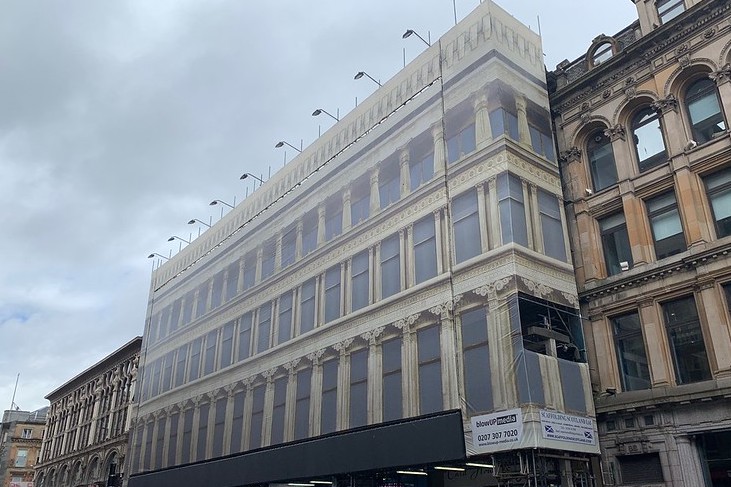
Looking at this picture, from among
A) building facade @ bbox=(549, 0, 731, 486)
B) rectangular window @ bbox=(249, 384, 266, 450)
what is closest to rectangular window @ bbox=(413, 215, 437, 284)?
building facade @ bbox=(549, 0, 731, 486)

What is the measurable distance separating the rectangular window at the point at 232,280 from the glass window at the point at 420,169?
620 inches

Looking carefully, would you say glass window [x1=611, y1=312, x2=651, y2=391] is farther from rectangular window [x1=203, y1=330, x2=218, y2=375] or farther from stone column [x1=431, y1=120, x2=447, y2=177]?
rectangular window [x1=203, y1=330, x2=218, y2=375]

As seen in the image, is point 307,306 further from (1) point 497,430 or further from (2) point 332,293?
(1) point 497,430

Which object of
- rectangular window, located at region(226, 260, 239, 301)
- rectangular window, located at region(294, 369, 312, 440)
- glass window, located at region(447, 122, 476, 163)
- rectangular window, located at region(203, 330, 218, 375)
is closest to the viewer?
glass window, located at region(447, 122, 476, 163)

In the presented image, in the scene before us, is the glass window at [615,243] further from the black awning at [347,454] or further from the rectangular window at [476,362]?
the black awning at [347,454]

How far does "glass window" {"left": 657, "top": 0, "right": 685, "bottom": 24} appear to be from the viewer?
74.9 ft

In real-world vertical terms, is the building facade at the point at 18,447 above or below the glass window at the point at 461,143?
below

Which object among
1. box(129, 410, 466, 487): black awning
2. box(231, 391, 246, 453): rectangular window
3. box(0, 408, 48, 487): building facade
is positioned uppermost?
box(0, 408, 48, 487): building facade

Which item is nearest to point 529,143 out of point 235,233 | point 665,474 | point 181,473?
point 665,474

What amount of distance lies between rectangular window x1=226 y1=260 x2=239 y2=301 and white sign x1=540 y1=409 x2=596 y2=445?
22796 mm

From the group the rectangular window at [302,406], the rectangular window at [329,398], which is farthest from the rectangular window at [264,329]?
the rectangular window at [329,398]

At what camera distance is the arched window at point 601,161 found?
23828 mm

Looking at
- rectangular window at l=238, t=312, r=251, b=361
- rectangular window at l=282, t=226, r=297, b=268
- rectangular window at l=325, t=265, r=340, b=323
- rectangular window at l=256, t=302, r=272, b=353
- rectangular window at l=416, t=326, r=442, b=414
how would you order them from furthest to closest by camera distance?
1. rectangular window at l=238, t=312, r=251, b=361
2. rectangular window at l=282, t=226, r=297, b=268
3. rectangular window at l=256, t=302, r=272, b=353
4. rectangular window at l=325, t=265, r=340, b=323
5. rectangular window at l=416, t=326, r=442, b=414

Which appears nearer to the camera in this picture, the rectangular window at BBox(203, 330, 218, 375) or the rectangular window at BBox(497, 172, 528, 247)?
the rectangular window at BBox(497, 172, 528, 247)
